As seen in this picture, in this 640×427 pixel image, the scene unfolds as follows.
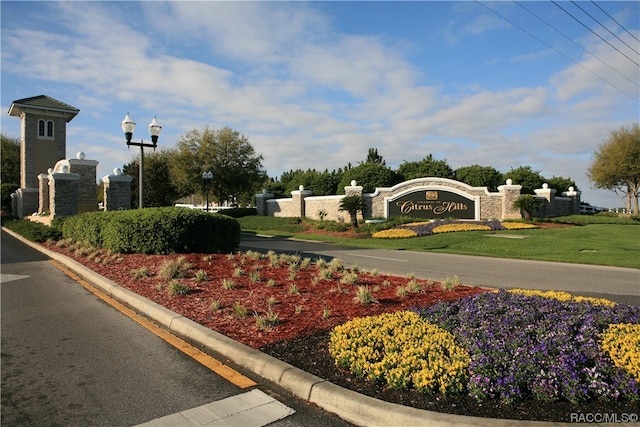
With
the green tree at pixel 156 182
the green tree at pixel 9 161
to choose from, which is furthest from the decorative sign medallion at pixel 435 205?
the green tree at pixel 9 161

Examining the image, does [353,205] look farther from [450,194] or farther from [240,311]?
[240,311]

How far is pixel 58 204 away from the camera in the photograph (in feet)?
73.5

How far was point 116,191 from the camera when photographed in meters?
24.8

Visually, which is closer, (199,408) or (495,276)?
(199,408)

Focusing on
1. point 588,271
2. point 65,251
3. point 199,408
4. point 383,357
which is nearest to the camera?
point 199,408

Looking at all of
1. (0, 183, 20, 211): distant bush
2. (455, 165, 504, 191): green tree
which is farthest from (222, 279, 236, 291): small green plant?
(0, 183, 20, 211): distant bush

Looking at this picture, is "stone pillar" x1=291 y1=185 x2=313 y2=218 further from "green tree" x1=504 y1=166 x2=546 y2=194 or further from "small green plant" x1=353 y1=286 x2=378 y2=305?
"small green plant" x1=353 y1=286 x2=378 y2=305

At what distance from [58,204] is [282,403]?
2273 centimetres

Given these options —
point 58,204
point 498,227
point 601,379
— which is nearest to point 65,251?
point 58,204

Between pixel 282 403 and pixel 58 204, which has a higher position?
pixel 58 204

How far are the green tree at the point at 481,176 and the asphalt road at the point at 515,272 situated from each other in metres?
30.9

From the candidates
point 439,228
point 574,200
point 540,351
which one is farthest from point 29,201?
point 574,200

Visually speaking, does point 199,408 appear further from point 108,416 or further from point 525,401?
point 525,401

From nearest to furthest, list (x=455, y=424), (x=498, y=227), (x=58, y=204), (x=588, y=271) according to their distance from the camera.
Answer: (x=455, y=424), (x=588, y=271), (x=58, y=204), (x=498, y=227)
